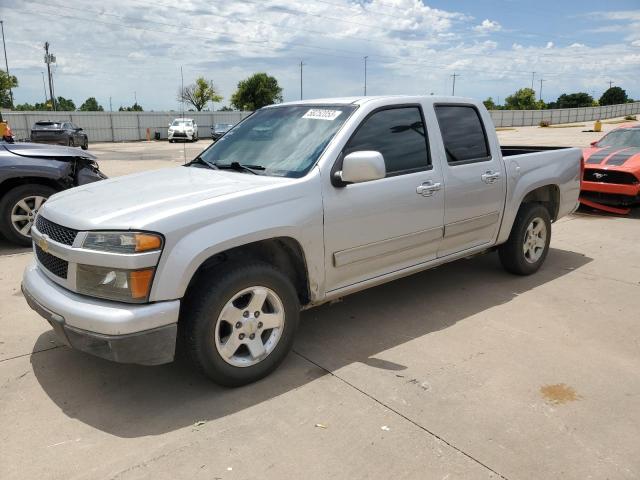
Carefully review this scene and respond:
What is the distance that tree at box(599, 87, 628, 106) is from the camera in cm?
10175

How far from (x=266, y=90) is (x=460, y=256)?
6953 centimetres

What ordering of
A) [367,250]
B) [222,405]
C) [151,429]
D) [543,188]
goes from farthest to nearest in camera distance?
[543,188]
[367,250]
[222,405]
[151,429]

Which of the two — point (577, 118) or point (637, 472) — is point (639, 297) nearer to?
point (637, 472)

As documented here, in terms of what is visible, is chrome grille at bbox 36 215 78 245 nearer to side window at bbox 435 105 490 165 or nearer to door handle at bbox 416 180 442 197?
door handle at bbox 416 180 442 197

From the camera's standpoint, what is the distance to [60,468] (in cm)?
262

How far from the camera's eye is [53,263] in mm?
3268

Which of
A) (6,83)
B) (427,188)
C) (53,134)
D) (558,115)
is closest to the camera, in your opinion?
(427,188)

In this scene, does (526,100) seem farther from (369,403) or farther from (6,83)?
(369,403)

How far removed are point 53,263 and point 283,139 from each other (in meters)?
1.78

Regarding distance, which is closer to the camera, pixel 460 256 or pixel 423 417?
pixel 423 417

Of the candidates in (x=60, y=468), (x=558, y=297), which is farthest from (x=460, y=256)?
(x=60, y=468)

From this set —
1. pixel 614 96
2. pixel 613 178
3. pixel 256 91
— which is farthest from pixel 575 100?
pixel 613 178

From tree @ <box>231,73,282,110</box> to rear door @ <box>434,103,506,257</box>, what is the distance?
2678 inches

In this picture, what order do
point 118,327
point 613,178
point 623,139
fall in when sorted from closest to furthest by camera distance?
point 118,327
point 613,178
point 623,139
